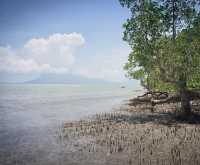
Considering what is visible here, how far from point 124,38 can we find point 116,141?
12633mm

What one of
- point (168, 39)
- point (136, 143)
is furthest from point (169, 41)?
point (136, 143)

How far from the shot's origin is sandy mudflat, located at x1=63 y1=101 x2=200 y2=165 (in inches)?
536

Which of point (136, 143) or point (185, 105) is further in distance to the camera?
point (185, 105)

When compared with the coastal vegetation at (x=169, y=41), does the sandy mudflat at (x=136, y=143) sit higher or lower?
lower

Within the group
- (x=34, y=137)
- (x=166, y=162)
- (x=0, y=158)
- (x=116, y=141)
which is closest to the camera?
(x=166, y=162)

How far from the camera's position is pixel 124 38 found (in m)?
26.5

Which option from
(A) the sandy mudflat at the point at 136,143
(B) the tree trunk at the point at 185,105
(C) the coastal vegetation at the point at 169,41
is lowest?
(A) the sandy mudflat at the point at 136,143

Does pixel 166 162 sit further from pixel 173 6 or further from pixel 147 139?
pixel 173 6

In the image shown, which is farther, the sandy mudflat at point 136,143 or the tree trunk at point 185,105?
the tree trunk at point 185,105

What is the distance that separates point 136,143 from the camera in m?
17.3

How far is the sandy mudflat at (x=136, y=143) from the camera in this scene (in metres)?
13.6

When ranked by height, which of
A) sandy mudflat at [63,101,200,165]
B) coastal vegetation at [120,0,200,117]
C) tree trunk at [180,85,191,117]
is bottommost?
sandy mudflat at [63,101,200,165]

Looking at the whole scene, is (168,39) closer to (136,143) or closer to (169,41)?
(169,41)

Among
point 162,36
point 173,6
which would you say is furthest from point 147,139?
point 173,6
